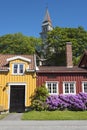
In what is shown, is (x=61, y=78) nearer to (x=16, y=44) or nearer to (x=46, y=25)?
(x=16, y=44)

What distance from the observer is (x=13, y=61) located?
26.2 meters

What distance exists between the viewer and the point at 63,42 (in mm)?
52406

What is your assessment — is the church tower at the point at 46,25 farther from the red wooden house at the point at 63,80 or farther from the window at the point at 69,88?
the window at the point at 69,88

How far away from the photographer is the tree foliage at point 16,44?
55000mm

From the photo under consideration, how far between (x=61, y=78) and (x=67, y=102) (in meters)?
2.94

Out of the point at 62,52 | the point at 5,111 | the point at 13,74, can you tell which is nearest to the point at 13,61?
the point at 13,74

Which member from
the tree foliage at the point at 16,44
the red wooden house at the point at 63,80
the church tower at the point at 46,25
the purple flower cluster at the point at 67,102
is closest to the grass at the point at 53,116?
the purple flower cluster at the point at 67,102

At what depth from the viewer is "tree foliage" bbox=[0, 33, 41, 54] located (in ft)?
180

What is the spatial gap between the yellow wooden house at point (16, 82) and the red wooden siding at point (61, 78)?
0.83 metres

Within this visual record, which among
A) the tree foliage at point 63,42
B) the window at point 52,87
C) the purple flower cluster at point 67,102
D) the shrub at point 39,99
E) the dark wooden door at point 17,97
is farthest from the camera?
the tree foliage at point 63,42

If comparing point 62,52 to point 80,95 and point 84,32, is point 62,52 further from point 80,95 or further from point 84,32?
point 80,95

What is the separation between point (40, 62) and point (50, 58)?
2.78 metres

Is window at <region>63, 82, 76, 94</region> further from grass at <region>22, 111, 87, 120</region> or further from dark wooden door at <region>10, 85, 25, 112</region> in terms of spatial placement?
grass at <region>22, 111, 87, 120</region>

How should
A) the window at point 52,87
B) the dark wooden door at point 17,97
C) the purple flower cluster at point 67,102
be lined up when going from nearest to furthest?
the purple flower cluster at point 67,102 → the window at point 52,87 → the dark wooden door at point 17,97
